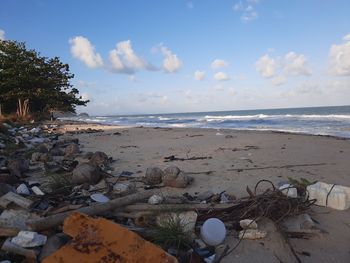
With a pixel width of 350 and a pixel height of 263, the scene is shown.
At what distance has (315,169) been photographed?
20.5ft

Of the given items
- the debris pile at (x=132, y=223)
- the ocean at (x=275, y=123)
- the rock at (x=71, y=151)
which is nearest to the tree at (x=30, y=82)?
the ocean at (x=275, y=123)

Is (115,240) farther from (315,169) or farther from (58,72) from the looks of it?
(58,72)

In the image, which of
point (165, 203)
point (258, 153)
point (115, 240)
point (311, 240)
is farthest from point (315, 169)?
point (115, 240)

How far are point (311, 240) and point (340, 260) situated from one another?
0.36 m

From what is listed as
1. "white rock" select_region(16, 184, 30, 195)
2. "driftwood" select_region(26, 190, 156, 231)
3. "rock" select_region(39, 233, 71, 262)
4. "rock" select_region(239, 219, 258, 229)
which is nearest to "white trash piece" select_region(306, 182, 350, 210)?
"rock" select_region(239, 219, 258, 229)

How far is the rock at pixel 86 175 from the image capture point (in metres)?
4.87

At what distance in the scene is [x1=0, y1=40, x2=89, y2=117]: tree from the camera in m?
25.2

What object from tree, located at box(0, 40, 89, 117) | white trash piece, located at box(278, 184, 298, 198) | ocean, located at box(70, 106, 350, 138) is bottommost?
ocean, located at box(70, 106, 350, 138)

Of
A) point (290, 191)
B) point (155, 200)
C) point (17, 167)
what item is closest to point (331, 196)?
point (290, 191)

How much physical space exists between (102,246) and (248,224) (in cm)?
160

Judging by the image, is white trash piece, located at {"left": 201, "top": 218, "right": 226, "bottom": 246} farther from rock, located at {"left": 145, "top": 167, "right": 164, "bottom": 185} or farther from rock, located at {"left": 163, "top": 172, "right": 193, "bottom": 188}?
rock, located at {"left": 145, "top": 167, "right": 164, "bottom": 185}

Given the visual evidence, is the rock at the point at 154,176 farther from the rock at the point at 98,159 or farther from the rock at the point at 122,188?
the rock at the point at 98,159

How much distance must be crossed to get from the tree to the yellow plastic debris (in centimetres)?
2285

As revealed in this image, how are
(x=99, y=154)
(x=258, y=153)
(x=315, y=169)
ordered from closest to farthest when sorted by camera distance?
1. (x=315, y=169)
2. (x=99, y=154)
3. (x=258, y=153)
